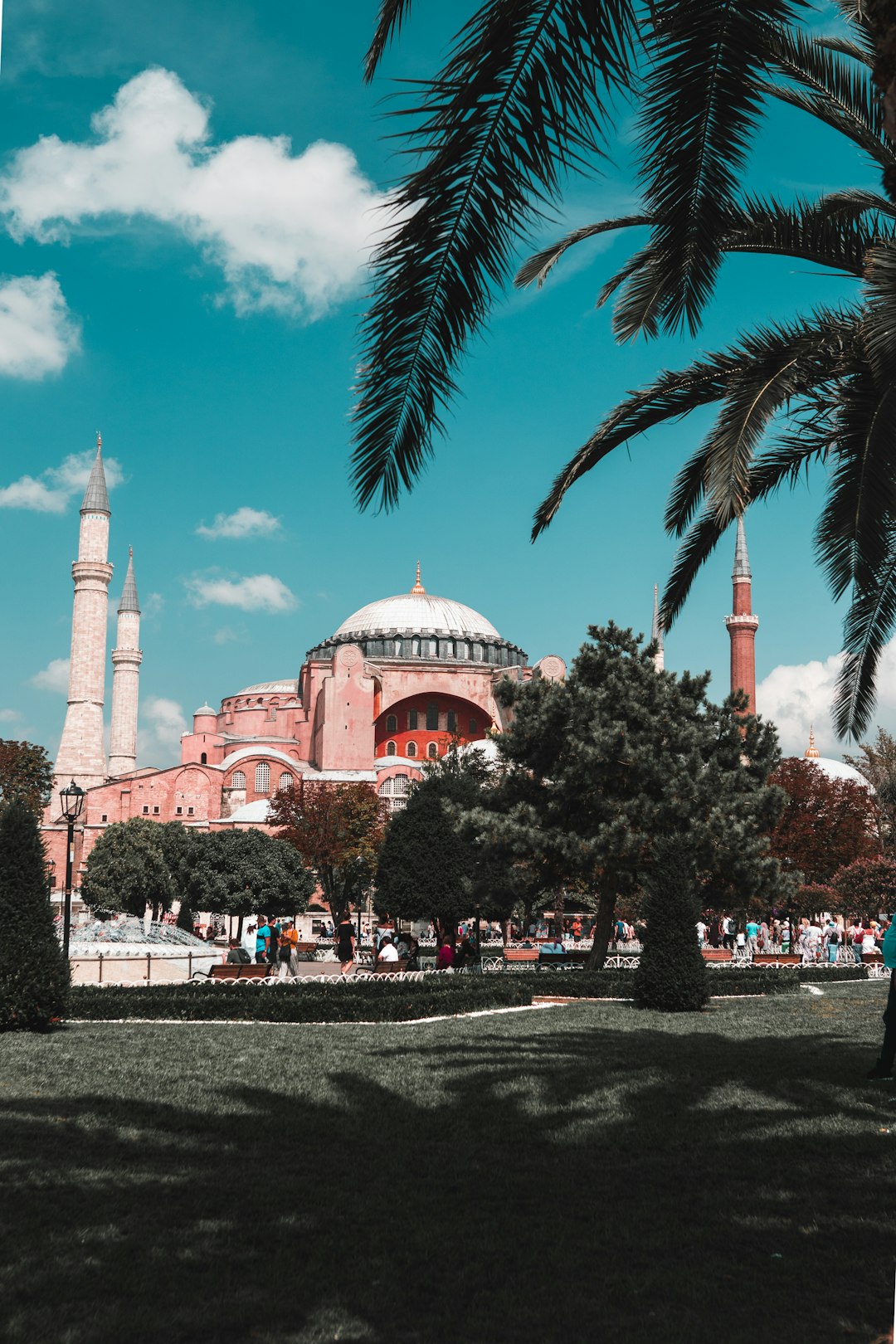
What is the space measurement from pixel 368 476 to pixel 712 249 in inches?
64.0

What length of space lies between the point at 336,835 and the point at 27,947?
101 feet

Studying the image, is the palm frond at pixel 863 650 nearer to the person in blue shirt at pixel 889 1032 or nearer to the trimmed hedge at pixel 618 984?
the person in blue shirt at pixel 889 1032

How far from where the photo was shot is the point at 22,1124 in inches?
249

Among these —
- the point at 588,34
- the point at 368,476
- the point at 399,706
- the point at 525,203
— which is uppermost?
the point at 399,706

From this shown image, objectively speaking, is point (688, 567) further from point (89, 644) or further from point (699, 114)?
point (89, 644)

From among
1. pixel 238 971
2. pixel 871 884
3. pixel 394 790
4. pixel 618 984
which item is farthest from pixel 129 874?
pixel 618 984

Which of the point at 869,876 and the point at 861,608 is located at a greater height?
the point at 861,608

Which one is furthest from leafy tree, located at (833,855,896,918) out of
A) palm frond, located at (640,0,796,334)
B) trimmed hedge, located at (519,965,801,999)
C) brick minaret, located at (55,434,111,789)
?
brick minaret, located at (55,434,111,789)

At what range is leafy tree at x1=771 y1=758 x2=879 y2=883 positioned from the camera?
34.5 meters

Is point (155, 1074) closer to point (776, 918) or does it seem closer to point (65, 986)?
point (65, 986)

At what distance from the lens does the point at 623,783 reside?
20.3 m

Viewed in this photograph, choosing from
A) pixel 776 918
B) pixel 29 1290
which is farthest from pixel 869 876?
pixel 29 1290

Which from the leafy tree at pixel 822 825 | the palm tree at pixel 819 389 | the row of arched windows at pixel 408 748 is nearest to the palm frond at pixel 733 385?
the palm tree at pixel 819 389

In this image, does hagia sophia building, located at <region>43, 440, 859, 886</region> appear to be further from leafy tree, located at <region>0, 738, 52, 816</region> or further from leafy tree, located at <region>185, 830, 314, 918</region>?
leafy tree, located at <region>185, 830, 314, 918</region>
